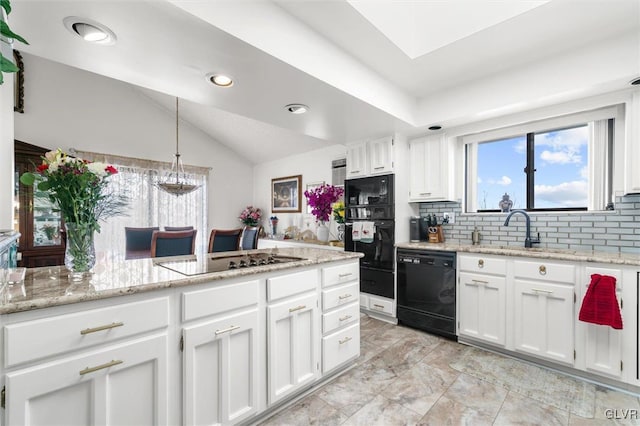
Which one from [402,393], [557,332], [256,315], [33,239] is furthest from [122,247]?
[557,332]

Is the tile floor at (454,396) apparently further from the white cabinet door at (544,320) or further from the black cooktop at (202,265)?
the black cooktop at (202,265)

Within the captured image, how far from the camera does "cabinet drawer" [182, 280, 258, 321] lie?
1.40m

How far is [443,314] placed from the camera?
9.53ft

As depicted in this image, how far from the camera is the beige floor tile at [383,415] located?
1.73 m

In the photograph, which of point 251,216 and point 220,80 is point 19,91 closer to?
point 251,216

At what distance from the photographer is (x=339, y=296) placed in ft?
7.17

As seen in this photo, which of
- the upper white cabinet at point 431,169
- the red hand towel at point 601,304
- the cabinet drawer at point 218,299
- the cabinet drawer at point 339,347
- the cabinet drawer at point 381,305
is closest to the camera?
the cabinet drawer at point 218,299

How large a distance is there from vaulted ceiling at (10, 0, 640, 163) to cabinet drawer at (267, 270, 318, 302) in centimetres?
135

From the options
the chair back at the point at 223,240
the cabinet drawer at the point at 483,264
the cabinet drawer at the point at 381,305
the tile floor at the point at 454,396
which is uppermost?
the chair back at the point at 223,240

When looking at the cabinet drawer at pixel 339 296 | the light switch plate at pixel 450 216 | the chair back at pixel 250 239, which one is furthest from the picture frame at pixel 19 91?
the light switch plate at pixel 450 216

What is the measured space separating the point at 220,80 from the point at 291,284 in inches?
59.9

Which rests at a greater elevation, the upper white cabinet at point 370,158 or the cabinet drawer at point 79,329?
the upper white cabinet at point 370,158

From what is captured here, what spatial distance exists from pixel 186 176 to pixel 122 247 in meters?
1.67

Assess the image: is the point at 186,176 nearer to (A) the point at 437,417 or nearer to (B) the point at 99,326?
(B) the point at 99,326
